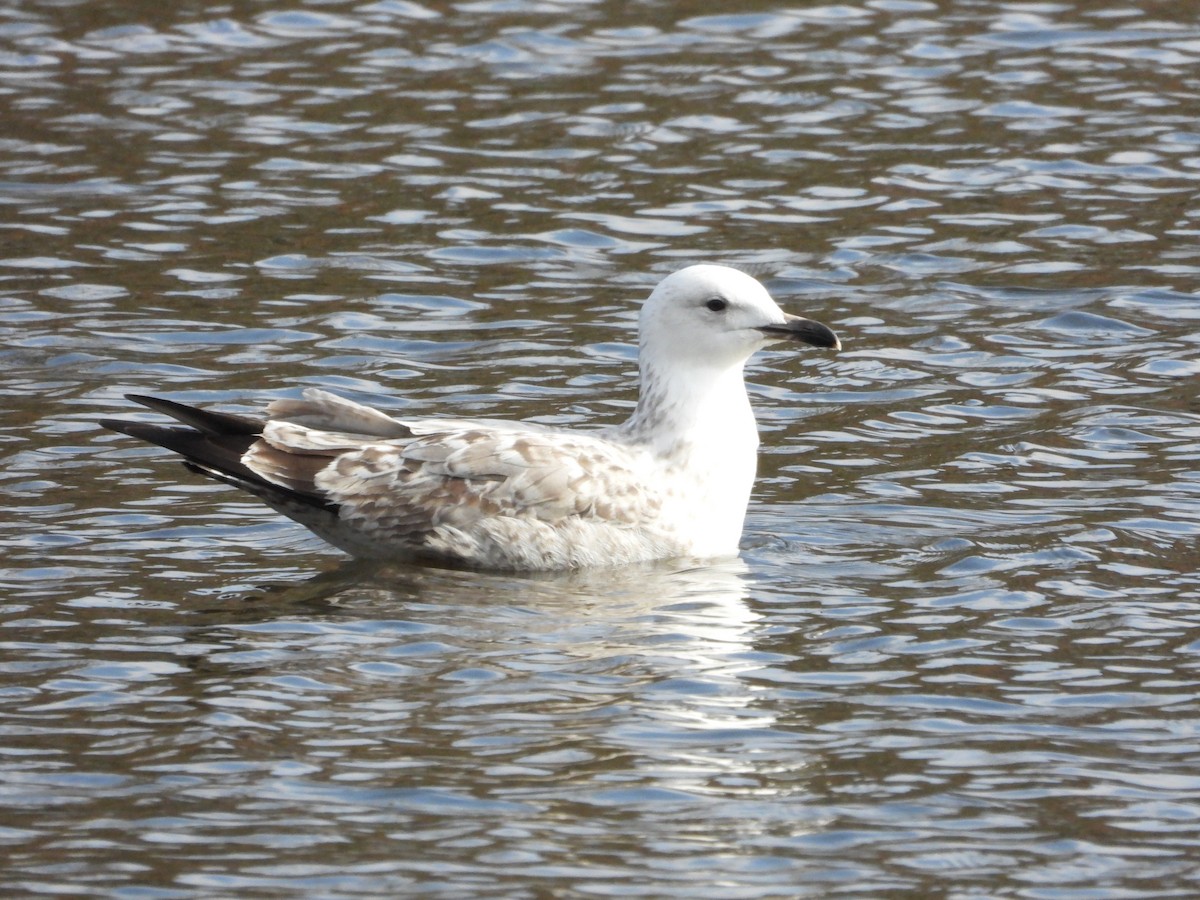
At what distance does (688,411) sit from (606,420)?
1.46 m

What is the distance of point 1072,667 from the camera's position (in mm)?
7441

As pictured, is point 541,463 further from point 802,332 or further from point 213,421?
point 213,421

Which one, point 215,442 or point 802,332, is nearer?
point 215,442

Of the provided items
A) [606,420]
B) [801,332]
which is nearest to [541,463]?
[801,332]

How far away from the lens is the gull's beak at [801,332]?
8.98 m

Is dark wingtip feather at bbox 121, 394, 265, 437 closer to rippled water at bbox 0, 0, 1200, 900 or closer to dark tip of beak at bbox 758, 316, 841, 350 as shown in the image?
rippled water at bbox 0, 0, 1200, 900

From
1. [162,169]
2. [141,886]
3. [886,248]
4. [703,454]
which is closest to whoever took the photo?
[141,886]

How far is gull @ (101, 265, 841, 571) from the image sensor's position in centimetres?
873

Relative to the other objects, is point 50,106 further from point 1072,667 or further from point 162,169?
point 1072,667

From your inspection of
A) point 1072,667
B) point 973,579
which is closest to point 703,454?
point 973,579

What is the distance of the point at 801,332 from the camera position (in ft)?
29.6

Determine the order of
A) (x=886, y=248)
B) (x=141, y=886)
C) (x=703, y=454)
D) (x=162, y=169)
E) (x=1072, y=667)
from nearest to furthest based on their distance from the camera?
(x=141, y=886)
(x=1072, y=667)
(x=703, y=454)
(x=886, y=248)
(x=162, y=169)

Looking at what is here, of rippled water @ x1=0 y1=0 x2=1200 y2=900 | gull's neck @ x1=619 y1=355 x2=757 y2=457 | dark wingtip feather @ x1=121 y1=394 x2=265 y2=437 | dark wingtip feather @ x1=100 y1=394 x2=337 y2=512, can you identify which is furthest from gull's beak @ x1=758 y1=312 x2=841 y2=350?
dark wingtip feather @ x1=121 y1=394 x2=265 y2=437

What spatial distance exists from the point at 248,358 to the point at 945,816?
5823 millimetres
